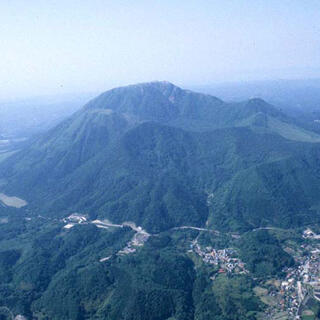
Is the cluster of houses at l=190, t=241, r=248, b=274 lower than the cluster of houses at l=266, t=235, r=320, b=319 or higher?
lower

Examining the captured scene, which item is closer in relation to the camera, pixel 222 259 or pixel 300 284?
pixel 300 284

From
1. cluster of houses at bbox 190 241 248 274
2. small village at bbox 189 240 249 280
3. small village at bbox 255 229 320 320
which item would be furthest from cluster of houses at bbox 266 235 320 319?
cluster of houses at bbox 190 241 248 274

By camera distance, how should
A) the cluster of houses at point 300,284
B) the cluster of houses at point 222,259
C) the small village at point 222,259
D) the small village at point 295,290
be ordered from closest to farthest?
the small village at point 295,290, the cluster of houses at point 300,284, the small village at point 222,259, the cluster of houses at point 222,259

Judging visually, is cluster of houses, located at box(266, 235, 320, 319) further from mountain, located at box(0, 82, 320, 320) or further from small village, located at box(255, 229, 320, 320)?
mountain, located at box(0, 82, 320, 320)

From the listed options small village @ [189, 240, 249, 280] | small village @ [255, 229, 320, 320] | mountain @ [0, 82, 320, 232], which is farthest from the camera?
mountain @ [0, 82, 320, 232]

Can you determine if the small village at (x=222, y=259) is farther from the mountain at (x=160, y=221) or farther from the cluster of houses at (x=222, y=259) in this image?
the mountain at (x=160, y=221)

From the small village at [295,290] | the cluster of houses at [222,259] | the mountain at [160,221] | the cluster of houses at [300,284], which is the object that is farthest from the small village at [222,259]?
the cluster of houses at [300,284]

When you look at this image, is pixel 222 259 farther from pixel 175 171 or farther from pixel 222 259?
pixel 175 171

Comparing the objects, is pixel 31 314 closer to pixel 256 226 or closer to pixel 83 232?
pixel 83 232

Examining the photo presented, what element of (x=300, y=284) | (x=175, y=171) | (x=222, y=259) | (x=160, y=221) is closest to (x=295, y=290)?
(x=300, y=284)

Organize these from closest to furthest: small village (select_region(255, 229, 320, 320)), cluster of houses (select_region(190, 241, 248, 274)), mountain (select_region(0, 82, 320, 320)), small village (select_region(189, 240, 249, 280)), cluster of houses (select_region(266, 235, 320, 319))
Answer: small village (select_region(255, 229, 320, 320)) < cluster of houses (select_region(266, 235, 320, 319)) < mountain (select_region(0, 82, 320, 320)) < small village (select_region(189, 240, 249, 280)) < cluster of houses (select_region(190, 241, 248, 274))
